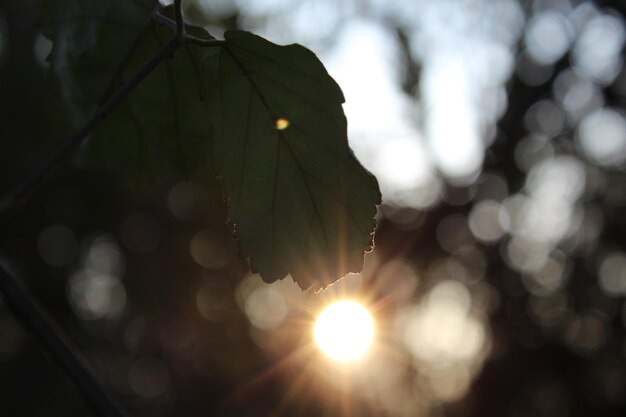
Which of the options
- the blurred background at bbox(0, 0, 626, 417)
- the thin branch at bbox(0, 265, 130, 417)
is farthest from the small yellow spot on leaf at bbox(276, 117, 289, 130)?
the blurred background at bbox(0, 0, 626, 417)

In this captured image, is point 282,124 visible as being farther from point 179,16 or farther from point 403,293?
point 403,293

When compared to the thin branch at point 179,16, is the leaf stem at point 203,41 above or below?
above

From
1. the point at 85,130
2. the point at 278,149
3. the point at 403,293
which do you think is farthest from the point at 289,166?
the point at 403,293

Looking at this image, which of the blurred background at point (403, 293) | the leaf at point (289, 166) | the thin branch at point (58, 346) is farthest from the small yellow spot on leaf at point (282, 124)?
the blurred background at point (403, 293)

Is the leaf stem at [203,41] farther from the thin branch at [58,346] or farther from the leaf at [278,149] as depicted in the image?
the thin branch at [58,346]

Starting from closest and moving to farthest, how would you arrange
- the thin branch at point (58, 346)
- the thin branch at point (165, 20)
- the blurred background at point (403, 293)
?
the thin branch at point (58, 346) → the thin branch at point (165, 20) → the blurred background at point (403, 293)

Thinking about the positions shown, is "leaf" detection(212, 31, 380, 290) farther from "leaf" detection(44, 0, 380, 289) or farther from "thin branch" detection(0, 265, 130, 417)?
"thin branch" detection(0, 265, 130, 417)
